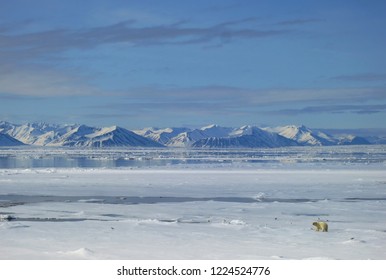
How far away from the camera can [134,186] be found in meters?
22.2

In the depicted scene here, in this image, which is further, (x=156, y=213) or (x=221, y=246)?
(x=156, y=213)

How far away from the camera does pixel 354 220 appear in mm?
12773

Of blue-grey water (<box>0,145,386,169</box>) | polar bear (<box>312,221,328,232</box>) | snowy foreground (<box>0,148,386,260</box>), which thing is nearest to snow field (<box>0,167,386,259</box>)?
snowy foreground (<box>0,148,386,260</box>)

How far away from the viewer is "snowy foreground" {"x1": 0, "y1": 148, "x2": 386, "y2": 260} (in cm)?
898

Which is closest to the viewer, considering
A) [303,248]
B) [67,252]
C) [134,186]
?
[67,252]

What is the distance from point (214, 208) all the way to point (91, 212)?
325cm

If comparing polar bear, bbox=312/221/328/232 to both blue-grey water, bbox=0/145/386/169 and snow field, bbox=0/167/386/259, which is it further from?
blue-grey water, bbox=0/145/386/169

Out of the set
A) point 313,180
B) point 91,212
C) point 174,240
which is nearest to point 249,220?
point 174,240

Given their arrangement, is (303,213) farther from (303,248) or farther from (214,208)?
(303,248)

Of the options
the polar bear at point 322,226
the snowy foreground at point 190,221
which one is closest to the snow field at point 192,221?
the snowy foreground at point 190,221

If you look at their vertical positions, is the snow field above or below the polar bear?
below

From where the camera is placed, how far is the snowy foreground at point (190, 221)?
353 inches
